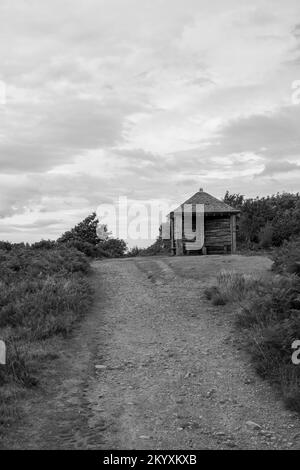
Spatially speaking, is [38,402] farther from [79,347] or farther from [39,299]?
[39,299]

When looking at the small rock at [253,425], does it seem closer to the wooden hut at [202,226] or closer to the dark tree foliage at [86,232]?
the wooden hut at [202,226]

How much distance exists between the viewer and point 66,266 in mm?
18438

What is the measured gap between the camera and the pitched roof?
30247 mm

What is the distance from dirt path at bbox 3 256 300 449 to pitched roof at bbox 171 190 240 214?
17719mm

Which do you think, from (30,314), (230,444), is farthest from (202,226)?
(230,444)

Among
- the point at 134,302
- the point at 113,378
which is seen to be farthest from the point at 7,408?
the point at 134,302

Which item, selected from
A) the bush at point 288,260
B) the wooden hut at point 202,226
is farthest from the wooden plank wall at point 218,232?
the bush at point 288,260

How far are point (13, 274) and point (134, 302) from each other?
14.5 ft

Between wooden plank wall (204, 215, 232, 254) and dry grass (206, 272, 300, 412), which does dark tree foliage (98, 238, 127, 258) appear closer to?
wooden plank wall (204, 215, 232, 254)

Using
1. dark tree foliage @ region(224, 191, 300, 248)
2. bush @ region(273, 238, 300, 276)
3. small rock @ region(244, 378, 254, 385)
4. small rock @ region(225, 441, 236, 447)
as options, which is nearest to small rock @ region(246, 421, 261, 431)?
small rock @ region(225, 441, 236, 447)

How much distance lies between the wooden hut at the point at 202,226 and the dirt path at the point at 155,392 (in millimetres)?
17673

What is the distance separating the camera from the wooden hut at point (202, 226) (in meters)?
30.5

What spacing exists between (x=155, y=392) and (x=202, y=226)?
23635mm

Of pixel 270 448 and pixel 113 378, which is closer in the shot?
pixel 270 448
